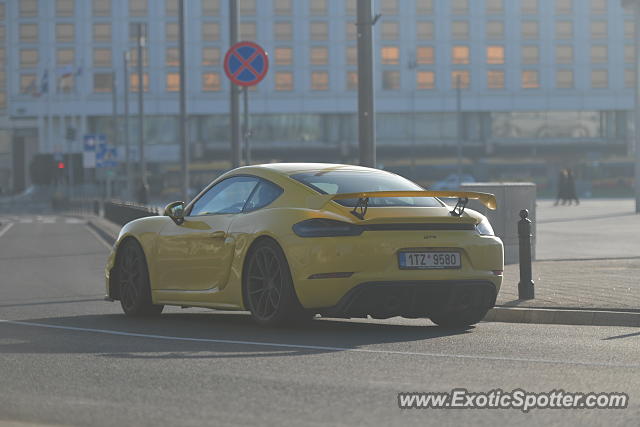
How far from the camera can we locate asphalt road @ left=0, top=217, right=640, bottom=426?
6.22m

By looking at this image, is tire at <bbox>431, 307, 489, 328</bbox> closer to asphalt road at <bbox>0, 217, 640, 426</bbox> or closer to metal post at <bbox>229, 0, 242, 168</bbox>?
asphalt road at <bbox>0, 217, 640, 426</bbox>

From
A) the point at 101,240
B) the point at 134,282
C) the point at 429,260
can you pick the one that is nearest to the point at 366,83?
the point at 134,282

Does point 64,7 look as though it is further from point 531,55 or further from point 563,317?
point 563,317

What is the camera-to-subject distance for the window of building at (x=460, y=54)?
104812 mm

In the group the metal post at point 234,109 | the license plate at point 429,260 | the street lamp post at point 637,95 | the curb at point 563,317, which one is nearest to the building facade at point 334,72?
the street lamp post at point 637,95

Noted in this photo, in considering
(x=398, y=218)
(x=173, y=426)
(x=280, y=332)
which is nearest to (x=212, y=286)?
Result: (x=280, y=332)

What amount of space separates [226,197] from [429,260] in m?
2.16

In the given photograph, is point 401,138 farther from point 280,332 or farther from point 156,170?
point 280,332

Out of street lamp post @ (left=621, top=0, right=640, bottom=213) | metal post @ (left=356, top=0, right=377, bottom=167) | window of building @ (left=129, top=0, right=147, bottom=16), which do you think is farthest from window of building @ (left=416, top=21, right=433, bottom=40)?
metal post @ (left=356, top=0, right=377, bottom=167)

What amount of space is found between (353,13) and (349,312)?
317ft

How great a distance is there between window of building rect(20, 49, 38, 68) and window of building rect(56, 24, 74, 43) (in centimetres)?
219

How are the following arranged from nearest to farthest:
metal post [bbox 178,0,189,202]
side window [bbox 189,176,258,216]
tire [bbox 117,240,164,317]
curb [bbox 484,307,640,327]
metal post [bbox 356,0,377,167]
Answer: curb [bbox 484,307,640,327] < side window [bbox 189,176,258,216] < tire [bbox 117,240,164,317] < metal post [bbox 356,0,377,167] < metal post [bbox 178,0,189,202]

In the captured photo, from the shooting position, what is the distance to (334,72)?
10438 centimetres

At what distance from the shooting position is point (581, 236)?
28.6 metres
